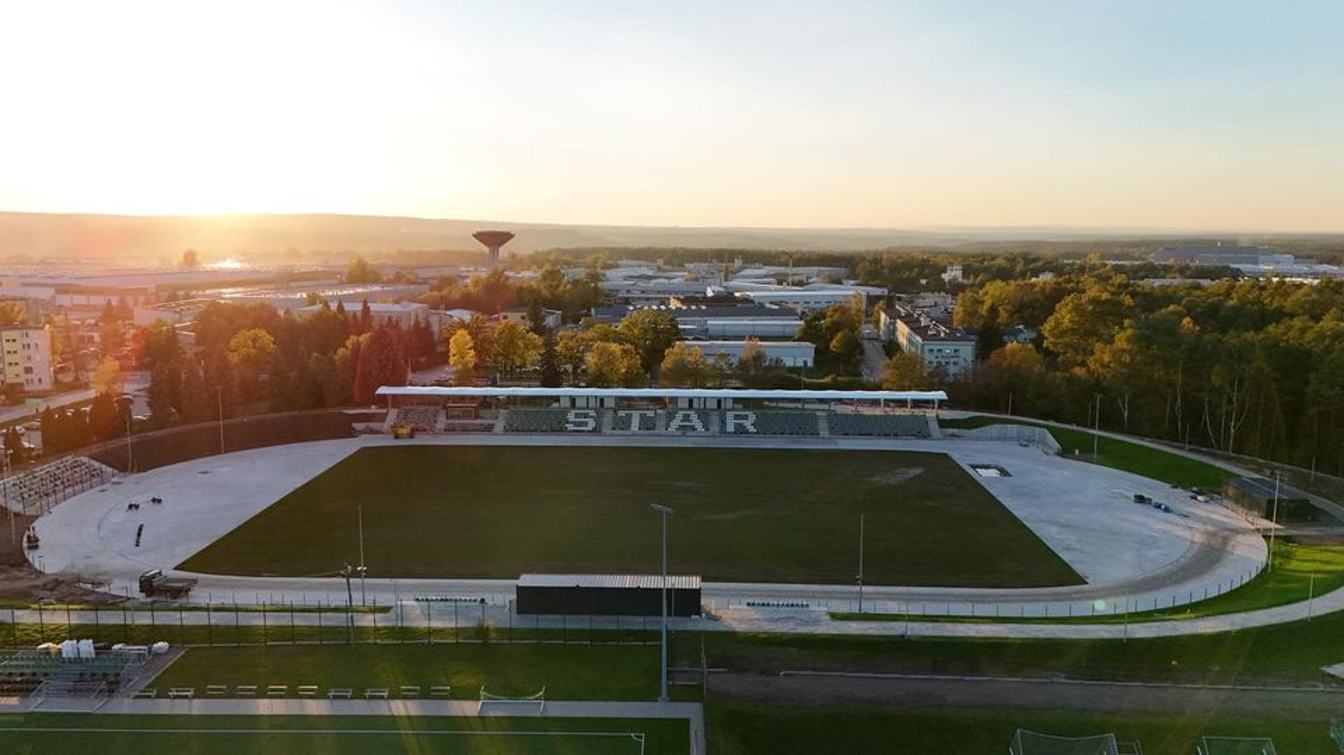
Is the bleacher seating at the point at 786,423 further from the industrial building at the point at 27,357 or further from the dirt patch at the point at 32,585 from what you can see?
the industrial building at the point at 27,357

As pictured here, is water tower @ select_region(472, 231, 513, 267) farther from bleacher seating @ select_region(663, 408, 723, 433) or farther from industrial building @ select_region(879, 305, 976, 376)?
bleacher seating @ select_region(663, 408, 723, 433)

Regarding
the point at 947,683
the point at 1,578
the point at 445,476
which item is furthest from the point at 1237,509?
the point at 1,578

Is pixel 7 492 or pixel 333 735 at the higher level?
pixel 7 492

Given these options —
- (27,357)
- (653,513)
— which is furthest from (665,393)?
(27,357)

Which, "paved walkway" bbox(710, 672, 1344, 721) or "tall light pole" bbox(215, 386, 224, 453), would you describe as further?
"tall light pole" bbox(215, 386, 224, 453)

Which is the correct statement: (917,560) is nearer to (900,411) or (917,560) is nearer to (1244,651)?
(1244,651)

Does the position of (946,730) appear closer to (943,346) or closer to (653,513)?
(653,513)

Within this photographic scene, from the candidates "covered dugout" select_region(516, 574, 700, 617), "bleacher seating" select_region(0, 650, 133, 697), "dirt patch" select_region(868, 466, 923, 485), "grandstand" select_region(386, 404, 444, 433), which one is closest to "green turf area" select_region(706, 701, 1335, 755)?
"covered dugout" select_region(516, 574, 700, 617)

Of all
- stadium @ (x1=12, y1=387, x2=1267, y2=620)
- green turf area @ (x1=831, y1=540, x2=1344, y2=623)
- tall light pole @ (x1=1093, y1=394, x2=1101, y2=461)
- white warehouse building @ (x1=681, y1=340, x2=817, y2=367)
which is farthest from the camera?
white warehouse building @ (x1=681, y1=340, x2=817, y2=367)
